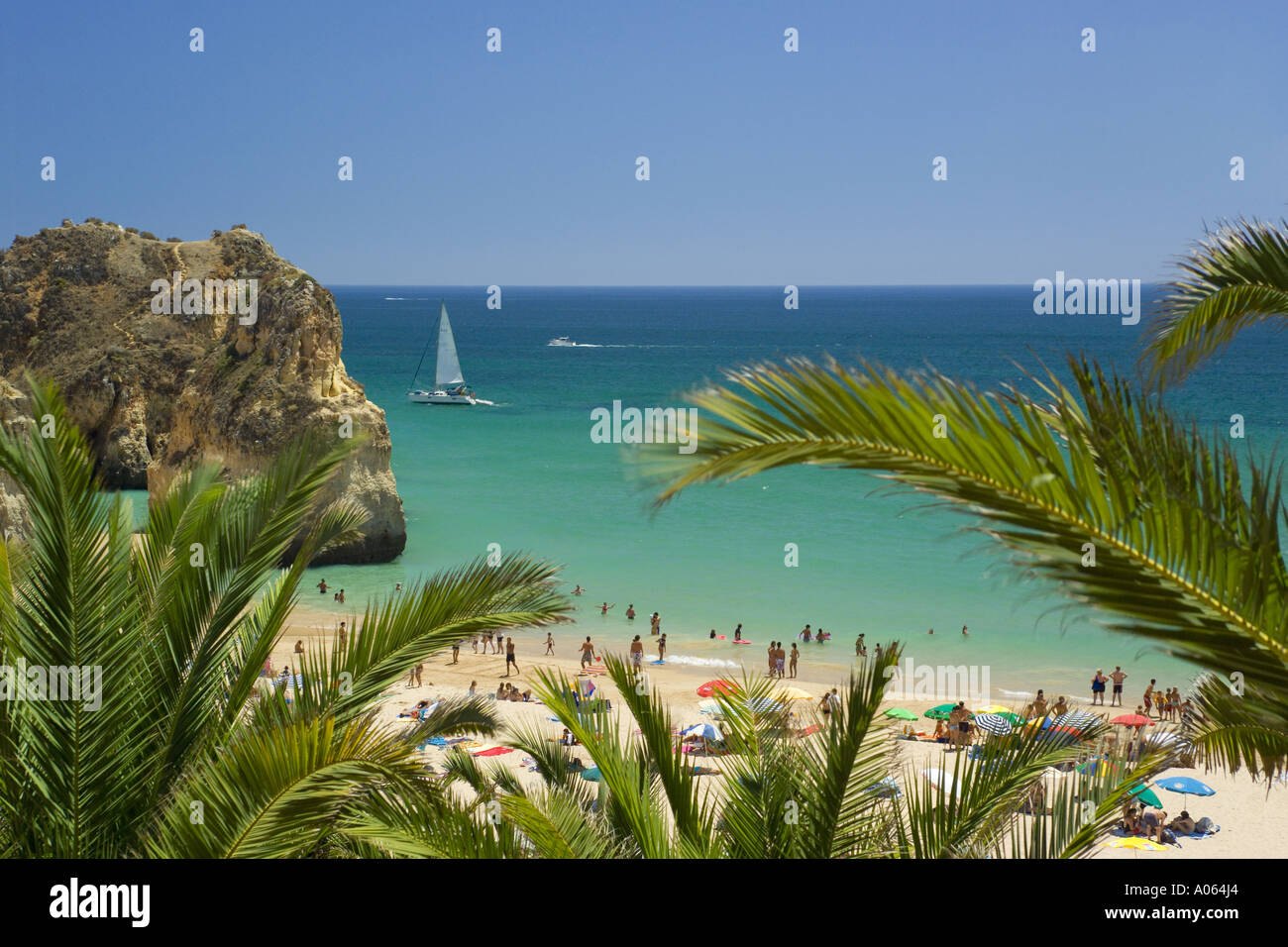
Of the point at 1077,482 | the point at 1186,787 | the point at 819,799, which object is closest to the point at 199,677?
the point at 819,799

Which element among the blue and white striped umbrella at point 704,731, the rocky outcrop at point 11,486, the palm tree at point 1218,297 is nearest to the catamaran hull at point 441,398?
the rocky outcrop at point 11,486

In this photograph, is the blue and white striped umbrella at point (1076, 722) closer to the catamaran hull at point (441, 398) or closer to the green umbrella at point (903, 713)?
the green umbrella at point (903, 713)

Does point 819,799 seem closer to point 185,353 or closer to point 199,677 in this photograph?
point 199,677

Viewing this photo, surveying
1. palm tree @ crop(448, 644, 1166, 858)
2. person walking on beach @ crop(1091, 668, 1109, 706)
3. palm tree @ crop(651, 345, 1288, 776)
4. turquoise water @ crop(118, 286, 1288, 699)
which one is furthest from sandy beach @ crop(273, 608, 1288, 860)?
palm tree @ crop(651, 345, 1288, 776)

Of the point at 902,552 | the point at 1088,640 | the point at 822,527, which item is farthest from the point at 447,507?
the point at 1088,640

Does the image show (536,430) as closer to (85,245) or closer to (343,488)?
(85,245)

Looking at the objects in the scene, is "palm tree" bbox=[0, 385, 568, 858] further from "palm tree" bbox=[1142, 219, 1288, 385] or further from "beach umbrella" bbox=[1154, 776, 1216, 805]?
"beach umbrella" bbox=[1154, 776, 1216, 805]
